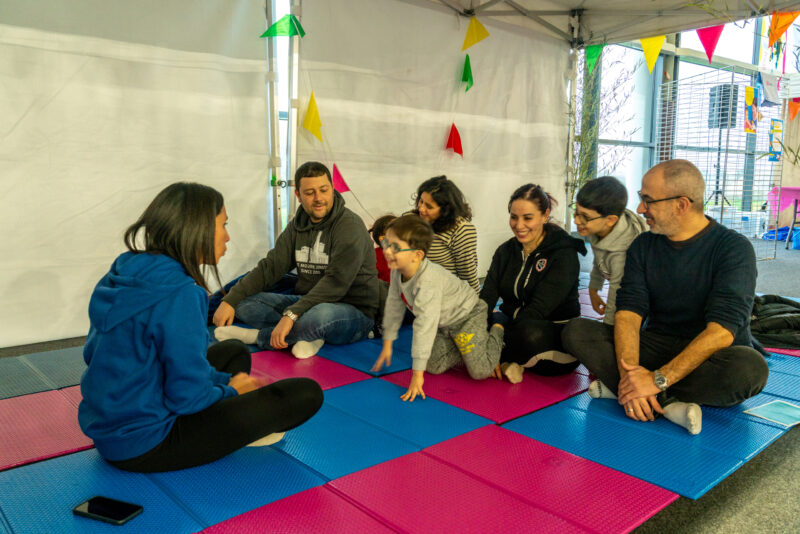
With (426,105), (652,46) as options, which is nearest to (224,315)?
(426,105)

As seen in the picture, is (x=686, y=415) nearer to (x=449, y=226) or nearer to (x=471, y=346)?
(x=471, y=346)

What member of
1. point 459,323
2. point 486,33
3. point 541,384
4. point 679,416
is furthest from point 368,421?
point 486,33

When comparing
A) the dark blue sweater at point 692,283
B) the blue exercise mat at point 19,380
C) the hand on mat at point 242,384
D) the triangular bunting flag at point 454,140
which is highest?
the triangular bunting flag at point 454,140

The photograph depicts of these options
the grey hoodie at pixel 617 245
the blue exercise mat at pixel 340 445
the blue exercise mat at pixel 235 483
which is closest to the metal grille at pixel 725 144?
the grey hoodie at pixel 617 245

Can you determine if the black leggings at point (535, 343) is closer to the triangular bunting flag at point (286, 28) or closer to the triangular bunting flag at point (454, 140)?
the triangular bunting flag at point (286, 28)

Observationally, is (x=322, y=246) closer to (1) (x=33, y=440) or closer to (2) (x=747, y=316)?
(1) (x=33, y=440)

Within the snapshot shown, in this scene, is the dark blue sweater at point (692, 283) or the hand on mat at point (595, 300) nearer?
the dark blue sweater at point (692, 283)

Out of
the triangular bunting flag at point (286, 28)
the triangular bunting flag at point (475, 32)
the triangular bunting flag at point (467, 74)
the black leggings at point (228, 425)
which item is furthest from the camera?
the triangular bunting flag at point (467, 74)

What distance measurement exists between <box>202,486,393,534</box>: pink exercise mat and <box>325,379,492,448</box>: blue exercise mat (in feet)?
1.58

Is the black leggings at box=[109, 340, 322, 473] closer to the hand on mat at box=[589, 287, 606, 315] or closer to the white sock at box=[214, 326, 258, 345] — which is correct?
the white sock at box=[214, 326, 258, 345]

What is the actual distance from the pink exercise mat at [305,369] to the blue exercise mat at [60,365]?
2.80 feet

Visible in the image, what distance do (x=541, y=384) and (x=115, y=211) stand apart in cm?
292

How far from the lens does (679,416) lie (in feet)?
7.20

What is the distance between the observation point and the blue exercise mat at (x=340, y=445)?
1909 mm
